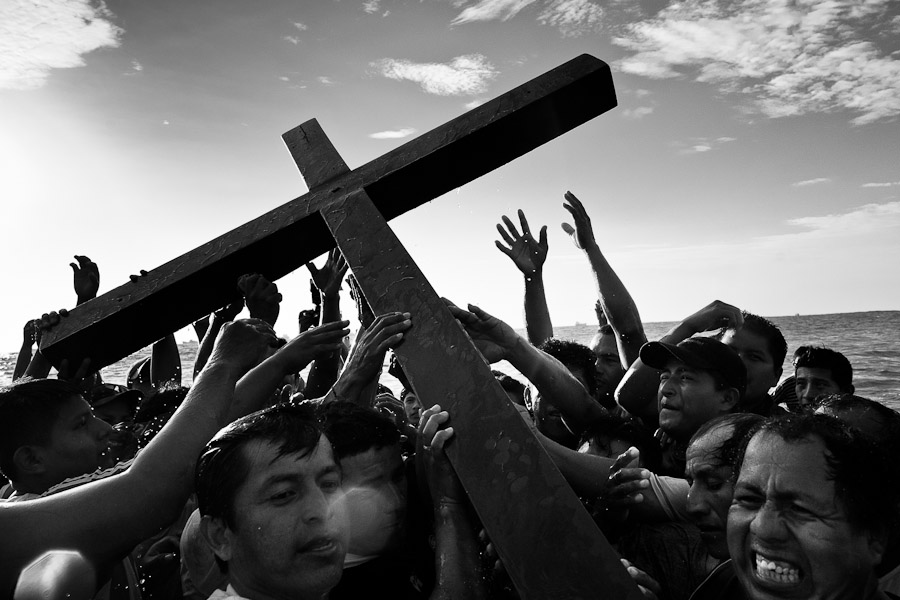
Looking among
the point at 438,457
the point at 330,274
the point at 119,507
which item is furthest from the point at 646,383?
the point at 119,507

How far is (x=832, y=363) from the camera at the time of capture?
14.0ft

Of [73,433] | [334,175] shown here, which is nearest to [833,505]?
[334,175]

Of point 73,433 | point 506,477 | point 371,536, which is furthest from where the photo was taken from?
point 73,433

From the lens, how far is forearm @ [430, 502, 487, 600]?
1.62 meters

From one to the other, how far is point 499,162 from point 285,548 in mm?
1428

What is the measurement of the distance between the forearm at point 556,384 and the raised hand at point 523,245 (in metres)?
1.29

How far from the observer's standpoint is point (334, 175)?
215cm

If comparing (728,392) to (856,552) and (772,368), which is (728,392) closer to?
(772,368)

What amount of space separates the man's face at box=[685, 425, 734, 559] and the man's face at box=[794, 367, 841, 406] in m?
2.70

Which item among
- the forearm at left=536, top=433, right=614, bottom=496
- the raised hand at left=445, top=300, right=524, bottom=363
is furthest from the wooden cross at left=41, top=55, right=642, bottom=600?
the forearm at left=536, top=433, right=614, bottom=496

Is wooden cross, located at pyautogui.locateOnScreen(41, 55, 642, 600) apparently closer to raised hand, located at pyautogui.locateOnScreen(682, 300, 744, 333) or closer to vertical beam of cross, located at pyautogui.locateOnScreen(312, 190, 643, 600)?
vertical beam of cross, located at pyautogui.locateOnScreen(312, 190, 643, 600)

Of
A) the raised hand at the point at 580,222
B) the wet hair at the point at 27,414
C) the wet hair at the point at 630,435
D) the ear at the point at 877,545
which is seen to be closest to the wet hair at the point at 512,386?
the raised hand at the point at 580,222

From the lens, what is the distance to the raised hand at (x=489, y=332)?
2533 millimetres

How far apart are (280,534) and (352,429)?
0.56 metres
